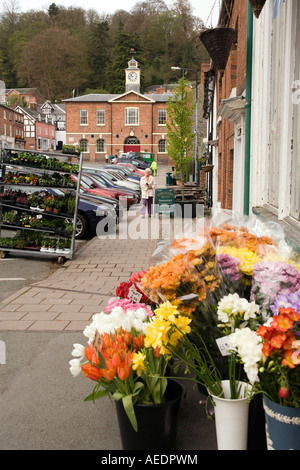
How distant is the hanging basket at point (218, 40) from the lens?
7.43 metres

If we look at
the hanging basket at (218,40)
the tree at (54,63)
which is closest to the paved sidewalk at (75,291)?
the hanging basket at (218,40)

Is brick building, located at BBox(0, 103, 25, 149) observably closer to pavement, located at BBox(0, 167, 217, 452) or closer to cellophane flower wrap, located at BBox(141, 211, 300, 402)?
pavement, located at BBox(0, 167, 217, 452)

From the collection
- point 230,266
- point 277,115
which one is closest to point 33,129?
point 277,115

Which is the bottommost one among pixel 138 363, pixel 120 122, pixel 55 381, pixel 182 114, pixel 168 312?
pixel 55 381

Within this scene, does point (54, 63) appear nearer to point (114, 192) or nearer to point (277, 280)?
point (114, 192)

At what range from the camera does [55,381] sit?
3.91 meters

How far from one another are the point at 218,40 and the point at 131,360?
245 inches

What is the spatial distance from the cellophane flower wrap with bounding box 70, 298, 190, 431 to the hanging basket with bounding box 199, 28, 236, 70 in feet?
19.2

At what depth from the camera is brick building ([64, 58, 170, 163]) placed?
6309 centimetres

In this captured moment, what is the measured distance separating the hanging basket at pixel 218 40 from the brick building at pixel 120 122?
183 feet

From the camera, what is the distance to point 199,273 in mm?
3172

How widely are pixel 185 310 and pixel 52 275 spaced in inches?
217
